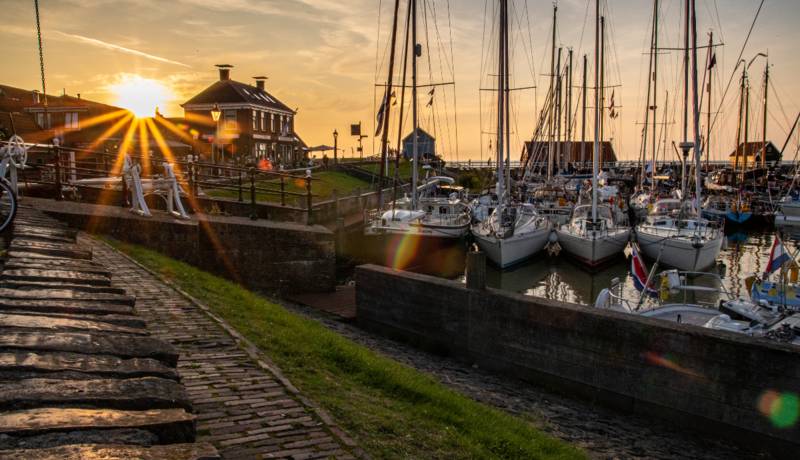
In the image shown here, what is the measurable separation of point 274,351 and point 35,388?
487 centimetres

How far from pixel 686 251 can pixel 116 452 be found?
29727 mm

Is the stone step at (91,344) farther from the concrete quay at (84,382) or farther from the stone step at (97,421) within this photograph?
A: the stone step at (97,421)

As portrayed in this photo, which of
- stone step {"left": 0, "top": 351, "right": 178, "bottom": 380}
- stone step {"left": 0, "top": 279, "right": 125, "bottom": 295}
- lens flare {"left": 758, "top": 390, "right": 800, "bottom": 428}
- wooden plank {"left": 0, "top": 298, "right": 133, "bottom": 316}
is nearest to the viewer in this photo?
stone step {"left": 0, "top": 351, "right": 178, "bottom": 380}

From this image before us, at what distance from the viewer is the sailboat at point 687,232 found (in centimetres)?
2892

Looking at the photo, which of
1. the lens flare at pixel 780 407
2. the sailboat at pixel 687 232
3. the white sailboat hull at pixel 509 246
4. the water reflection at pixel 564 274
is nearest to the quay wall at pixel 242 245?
the water reflection at pixel 564 274

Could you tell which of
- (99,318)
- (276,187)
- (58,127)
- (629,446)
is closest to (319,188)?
(276,187)

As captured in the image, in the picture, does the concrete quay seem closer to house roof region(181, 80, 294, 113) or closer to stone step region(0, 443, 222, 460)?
stone step region(0, 443, 222, 460)

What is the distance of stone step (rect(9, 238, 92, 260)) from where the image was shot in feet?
25.1

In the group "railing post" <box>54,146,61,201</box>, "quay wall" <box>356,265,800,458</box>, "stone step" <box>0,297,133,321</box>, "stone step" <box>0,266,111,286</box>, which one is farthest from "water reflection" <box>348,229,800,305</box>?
"stone step" <box>0,297,133,321</box>

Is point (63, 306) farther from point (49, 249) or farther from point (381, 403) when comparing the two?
point (381, 403)

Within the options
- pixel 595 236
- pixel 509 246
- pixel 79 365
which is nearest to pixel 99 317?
pixel 79 365

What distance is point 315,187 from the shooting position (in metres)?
53.0

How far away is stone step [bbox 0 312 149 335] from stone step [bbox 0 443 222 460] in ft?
5.99

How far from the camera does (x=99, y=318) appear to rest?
509 cm
